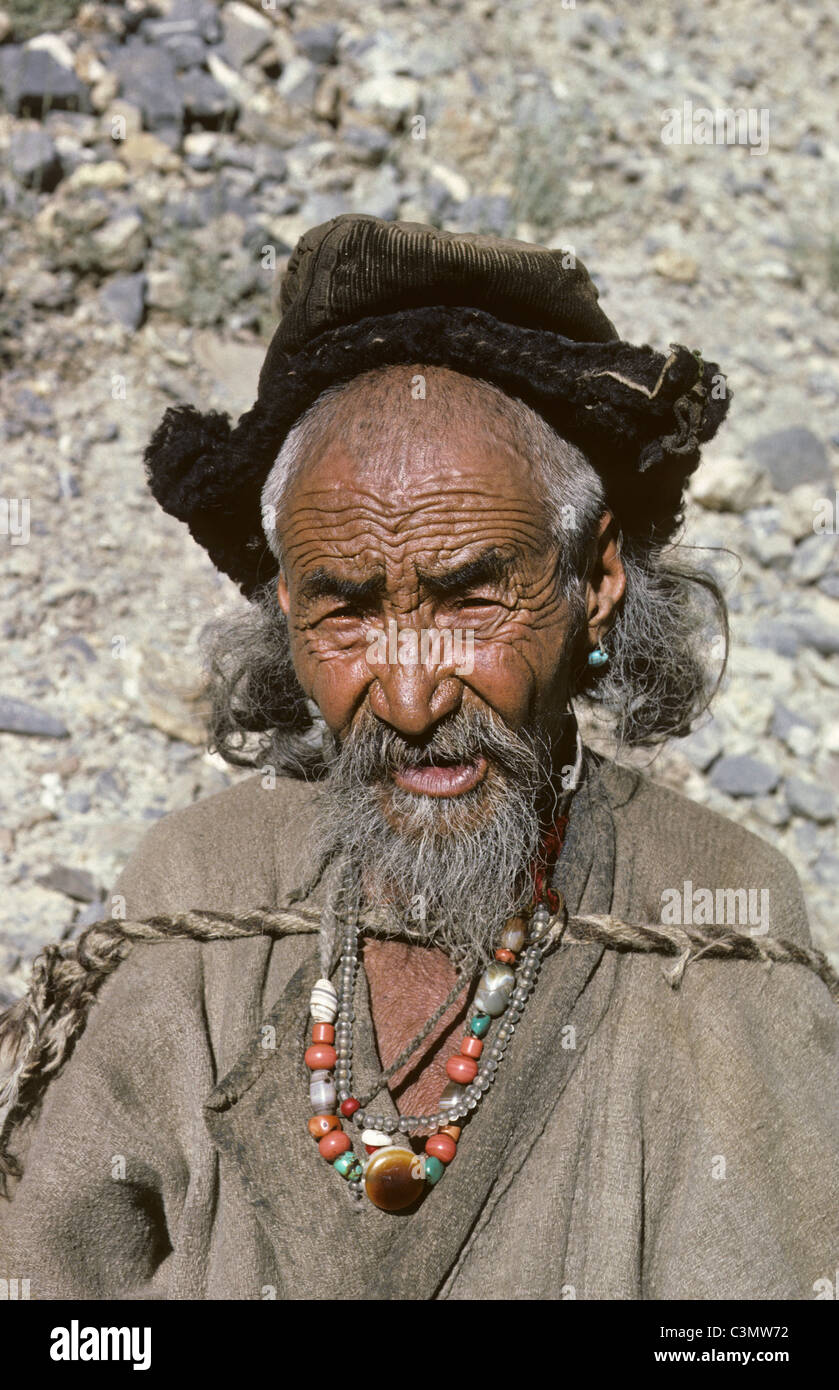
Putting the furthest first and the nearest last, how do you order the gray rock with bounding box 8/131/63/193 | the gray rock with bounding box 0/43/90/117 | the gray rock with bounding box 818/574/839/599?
the gray rock with bounding box 0/43/90/117
the gray rock with bounding box 8/131/63/193
the gray rock with bounding box 818/574/839/599

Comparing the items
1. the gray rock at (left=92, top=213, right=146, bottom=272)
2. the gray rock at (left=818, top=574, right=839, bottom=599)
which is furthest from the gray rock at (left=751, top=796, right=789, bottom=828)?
the gray rock at (left=92, top=213, right=146, bottom=272)

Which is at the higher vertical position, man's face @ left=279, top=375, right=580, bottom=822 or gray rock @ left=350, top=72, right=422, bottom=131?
gray rock @ left=350, top=72, right=422, bottom=131

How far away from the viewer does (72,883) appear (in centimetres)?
435

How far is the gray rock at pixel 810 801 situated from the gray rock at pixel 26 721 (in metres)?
2.86

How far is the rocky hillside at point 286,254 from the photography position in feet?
16.0

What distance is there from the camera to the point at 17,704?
470 cm

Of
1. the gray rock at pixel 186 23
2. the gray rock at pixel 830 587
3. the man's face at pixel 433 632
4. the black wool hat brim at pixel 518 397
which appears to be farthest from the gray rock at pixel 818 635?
the gray rock at pixel 186 23

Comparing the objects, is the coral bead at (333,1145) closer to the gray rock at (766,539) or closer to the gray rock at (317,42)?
the gray rock at (766,539)

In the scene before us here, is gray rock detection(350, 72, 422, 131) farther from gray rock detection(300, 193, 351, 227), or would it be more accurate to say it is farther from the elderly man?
the elderly man

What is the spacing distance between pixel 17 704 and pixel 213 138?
3.43 meters

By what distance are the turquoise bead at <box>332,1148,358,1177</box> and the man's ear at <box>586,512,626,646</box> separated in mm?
1214

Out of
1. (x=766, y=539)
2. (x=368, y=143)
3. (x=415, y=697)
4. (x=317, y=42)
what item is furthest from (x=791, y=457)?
(x=415, y=697)

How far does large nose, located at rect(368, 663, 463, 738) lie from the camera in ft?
8.12

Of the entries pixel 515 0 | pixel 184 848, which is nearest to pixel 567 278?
pixel 184 848
